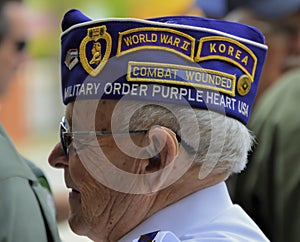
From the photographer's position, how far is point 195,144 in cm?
187

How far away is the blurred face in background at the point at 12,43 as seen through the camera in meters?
4.11

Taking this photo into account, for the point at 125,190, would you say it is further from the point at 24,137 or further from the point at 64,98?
the point at 24,137

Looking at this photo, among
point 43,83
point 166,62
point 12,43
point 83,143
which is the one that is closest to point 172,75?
point 166,62

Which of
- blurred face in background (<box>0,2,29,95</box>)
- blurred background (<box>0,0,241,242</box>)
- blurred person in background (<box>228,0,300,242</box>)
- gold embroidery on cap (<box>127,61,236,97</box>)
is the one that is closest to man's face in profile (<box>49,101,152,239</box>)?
gold embroidery on cap (<box>127,61,236,97</box>)

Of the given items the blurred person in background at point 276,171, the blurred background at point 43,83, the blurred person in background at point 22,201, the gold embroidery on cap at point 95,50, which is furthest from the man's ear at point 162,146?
the blurred background at point 43,83

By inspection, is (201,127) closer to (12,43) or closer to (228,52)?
(228,52)

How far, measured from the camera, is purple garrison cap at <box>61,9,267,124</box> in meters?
1.85

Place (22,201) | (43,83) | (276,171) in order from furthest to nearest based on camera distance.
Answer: (43,83)
(276,171)
(22,201)

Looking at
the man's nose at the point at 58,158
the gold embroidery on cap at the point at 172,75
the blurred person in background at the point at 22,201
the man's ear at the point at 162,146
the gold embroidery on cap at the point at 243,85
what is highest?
the gold embroidery on cap at the point at 172,75

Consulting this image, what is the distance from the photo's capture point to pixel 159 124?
1.85 metres

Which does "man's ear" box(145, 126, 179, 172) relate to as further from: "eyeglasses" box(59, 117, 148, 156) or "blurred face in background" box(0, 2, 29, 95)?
"blurred face in background" box(0, 2, 29, 95)

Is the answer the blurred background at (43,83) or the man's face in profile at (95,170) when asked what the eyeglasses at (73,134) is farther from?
the blurred background at (43,83)

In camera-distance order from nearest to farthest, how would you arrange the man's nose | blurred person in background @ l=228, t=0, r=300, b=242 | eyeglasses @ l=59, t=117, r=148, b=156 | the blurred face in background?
eyeglasses @ l=59, t=117, r=148, b=156 → the man's nose → blurred person in background @ l=228, t=0, r=300, b=242 → the blurred face in background

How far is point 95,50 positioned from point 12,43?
7.70 ft
